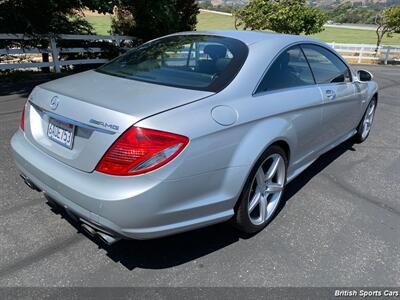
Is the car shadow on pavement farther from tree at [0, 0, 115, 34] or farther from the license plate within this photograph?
tree at [0, 0, 115, 34]

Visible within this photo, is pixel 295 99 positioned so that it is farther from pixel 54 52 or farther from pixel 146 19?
pixel 146 19

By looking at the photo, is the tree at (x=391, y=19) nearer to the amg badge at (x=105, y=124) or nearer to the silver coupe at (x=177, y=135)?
the silver coupe at (x=177, y=135)

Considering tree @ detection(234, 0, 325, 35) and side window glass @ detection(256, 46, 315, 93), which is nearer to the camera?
side window glass @ detection(256, 46, 315, 93)

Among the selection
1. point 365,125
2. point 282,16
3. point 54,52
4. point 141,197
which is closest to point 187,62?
point 141,197

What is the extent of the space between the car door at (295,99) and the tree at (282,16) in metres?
19.5

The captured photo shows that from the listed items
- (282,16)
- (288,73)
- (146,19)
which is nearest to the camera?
(288,73)

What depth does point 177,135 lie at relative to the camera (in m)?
2.21

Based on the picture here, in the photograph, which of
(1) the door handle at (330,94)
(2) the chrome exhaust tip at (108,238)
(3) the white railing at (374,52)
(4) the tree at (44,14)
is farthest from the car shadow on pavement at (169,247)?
(3) the white railing at (374,52)

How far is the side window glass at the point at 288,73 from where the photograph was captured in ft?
9.87

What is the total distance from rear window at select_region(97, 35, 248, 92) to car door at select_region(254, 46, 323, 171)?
0.32 metres

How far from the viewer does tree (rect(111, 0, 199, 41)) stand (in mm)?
12906

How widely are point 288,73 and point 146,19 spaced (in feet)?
38.4

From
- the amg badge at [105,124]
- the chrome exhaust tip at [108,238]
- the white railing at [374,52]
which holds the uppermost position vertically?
the amg badge at [105,124]

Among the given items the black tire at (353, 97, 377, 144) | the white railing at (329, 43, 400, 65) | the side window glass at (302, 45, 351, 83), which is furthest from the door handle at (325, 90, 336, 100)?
the white railing at (329, 43, 400, 65)
